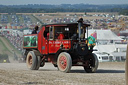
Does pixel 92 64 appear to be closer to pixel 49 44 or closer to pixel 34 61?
pixel 49 44

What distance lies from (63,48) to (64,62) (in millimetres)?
601

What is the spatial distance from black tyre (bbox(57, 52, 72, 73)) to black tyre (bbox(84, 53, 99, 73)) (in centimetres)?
129

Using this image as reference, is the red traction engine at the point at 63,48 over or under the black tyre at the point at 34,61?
over

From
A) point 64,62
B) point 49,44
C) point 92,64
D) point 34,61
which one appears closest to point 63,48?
point 64,62

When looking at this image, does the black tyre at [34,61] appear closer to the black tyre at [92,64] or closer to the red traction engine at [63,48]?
the red traction engine at [63,48]

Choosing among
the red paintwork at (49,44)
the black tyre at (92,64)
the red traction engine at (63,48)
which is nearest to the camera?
the red traction engine at (63,48)

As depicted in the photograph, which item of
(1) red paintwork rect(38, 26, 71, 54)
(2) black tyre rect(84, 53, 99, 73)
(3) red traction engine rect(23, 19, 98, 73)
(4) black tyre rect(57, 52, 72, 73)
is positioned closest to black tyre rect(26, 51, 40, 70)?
(3) red traction engine rect(23, 19, 98, 73)

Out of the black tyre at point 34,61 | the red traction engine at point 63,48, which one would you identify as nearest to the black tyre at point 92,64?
the red traction engine at point 63,48

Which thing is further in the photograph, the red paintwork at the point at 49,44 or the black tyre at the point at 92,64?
the black tyre at the point at 92,64

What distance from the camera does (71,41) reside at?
1770 centimetres

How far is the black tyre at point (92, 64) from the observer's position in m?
18.2

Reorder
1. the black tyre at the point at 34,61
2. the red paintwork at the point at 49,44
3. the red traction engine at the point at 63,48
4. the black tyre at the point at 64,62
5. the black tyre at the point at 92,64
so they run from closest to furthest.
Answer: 1. the black tyre at the point at 64,62
2. the red traction engine at the point at 63,48
3. the red paintwork at the point at 49,44
4. the black tyre at the point at 92,64
5. the black tyre at the point at 34,61

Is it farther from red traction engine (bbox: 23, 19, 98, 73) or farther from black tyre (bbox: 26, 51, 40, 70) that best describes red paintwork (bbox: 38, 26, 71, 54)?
black tyre (bbox: 26, 51, 40, 70)

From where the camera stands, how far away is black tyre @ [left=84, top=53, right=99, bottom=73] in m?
18.2
